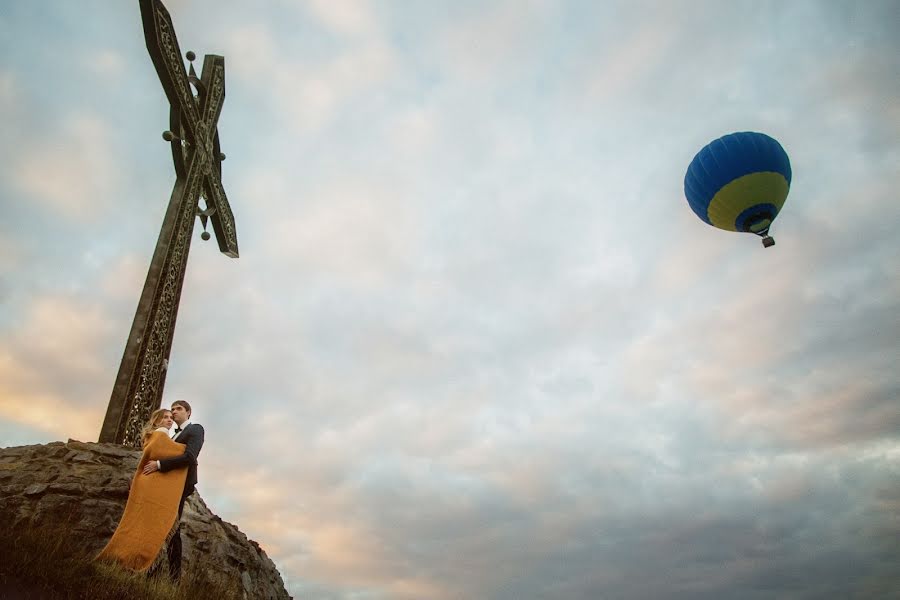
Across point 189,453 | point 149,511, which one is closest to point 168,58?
point 189,453

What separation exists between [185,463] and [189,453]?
112 mm

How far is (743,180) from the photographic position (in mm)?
17781

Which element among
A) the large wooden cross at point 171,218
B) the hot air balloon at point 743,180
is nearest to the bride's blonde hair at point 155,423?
the large wooden cross at point 171,218

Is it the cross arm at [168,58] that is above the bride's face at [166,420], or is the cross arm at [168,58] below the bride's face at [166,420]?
above

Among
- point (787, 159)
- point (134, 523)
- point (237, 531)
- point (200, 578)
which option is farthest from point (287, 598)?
point (787, 159)

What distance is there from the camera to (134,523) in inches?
219

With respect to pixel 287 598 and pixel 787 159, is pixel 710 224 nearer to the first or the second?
pixel 787 159

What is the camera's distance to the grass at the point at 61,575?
13.6ft

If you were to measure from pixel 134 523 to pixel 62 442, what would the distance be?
3.21 meters

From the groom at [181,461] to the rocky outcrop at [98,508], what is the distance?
0.71 metres

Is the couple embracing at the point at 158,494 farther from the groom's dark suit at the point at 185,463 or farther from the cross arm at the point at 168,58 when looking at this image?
the cross arm at the point at 168,58

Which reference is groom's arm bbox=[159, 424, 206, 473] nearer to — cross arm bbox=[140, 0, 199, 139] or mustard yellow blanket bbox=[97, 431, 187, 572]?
mustard yellow blanket bbox=[97, 431, 187, 572]

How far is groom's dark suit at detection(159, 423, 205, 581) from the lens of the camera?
19.0ft

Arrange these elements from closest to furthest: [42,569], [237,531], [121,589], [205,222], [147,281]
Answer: [42,569] < [121,589] < [237,531] < [147,281] < [205,222]
